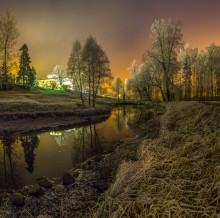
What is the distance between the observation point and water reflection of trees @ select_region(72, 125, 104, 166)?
42.8ft

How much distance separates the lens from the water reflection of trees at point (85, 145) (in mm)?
13039

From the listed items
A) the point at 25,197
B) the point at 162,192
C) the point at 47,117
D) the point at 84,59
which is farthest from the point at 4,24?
the point at 162,192

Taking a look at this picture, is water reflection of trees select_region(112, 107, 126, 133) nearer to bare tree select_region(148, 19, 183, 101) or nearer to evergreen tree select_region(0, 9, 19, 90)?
bare tree select_region(148, 19, 183, 101)

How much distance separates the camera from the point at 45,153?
13727mm

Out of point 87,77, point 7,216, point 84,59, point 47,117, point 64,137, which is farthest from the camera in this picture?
point 87,77

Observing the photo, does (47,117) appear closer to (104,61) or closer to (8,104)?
(8,104)

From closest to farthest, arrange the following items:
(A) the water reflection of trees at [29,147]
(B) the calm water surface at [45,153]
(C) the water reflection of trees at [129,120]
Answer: (B) the calm water surface at [45,153] → (A) the water reflection of trees at [29,147] → (C) the water reflection of trees at [129,120]

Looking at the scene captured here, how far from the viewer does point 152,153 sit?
25.2ft

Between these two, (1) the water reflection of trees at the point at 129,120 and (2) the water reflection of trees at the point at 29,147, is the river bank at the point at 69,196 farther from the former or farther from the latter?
(1) the water reflection of trees at the point at 129,120

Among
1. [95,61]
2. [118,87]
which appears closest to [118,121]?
[95,61]

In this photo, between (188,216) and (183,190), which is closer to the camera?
(188,216)

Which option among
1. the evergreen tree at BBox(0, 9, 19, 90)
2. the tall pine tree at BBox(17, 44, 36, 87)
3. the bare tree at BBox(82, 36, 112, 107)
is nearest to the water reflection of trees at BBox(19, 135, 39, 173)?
the bare tree at BBox(82, 36, 112, 107)

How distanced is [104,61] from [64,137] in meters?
23.5

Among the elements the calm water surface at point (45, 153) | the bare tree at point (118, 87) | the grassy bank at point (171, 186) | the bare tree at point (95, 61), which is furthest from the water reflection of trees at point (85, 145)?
the bare tree at point (118, 87)
